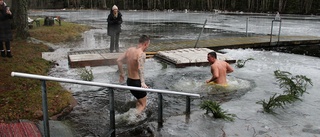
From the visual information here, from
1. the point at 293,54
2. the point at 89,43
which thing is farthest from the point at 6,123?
the point at 293,54

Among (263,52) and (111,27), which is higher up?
(111,27)

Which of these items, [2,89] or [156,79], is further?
[156,79]

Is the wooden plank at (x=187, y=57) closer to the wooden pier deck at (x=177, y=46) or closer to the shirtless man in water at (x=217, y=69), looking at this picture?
the wooden pier deck at (x=177, y=46)

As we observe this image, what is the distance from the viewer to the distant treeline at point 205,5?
2202 inches

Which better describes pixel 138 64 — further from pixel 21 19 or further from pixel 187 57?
pixel 21 19

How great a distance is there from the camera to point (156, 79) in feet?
30.1

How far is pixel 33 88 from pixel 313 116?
618 cm

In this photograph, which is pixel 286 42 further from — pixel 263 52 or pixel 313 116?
pixel 313 116

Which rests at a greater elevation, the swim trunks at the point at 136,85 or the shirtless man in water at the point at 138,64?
the shirtless man in water at the point at 138,64

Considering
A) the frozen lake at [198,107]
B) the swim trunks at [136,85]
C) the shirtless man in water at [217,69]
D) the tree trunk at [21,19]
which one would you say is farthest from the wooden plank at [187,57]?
the tree trunk at [21,19]

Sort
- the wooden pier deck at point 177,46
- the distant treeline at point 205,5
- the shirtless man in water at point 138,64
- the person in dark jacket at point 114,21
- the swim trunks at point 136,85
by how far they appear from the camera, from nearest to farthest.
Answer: the shirtless man in water at point 138,64 → the swim trunks at point 136,85 → the wooden pier deck at point 177,46 → the person in dark jacket at point 114,21 → the distant treeline at point 205,5

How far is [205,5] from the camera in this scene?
75125 millimetres

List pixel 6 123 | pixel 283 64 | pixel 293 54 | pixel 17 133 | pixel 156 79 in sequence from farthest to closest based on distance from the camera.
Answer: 1. pixel 293 54
2. pixel 283 64
3. pixel 156 79
4. pixel 6 123
5. pixel 17 133

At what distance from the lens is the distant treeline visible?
55938 mm
